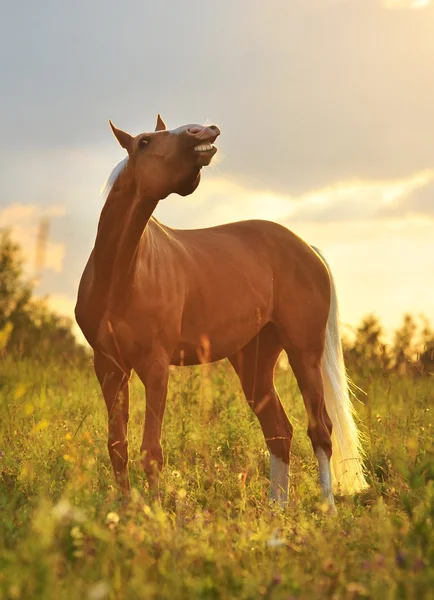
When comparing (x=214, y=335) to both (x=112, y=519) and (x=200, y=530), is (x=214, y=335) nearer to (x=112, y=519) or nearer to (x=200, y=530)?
(x=200, y=530)

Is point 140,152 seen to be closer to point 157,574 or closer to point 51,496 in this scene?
point 51,496

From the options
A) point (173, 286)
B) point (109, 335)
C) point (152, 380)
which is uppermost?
point (173, 286)

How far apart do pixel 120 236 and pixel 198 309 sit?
2.94 feet

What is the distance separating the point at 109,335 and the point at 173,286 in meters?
0.59

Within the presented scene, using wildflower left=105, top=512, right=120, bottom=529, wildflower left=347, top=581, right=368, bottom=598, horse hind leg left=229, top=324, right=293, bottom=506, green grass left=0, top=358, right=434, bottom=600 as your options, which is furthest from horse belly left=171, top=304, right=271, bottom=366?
wildflower left=347, top=581, right=368, bottom=598

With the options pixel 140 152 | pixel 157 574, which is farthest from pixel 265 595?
pixel 140 152

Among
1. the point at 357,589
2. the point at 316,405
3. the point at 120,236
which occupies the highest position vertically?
the point at 120,236

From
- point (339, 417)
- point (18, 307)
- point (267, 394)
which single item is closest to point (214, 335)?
point (267, 394)

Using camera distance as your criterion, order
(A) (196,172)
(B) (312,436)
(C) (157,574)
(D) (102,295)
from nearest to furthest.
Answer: (C) (157,574)
(A) (196,172)
(D) (102,295)
(B) (312,436)

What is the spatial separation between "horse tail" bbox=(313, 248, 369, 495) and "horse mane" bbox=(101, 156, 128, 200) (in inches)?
93.5

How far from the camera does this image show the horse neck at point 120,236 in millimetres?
4855

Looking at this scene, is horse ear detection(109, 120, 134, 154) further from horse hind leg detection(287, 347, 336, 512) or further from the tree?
the tree

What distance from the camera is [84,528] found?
345 cm

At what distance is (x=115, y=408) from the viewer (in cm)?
504
